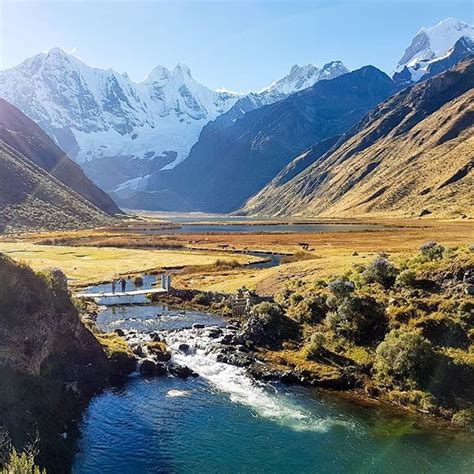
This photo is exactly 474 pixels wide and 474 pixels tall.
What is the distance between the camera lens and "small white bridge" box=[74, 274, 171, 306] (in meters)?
85.6

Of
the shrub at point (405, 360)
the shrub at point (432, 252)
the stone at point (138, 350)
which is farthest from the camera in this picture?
the shrub at point (432, 252)

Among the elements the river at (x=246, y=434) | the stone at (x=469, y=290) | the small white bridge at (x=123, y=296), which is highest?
the stone at (x=469, y=290)

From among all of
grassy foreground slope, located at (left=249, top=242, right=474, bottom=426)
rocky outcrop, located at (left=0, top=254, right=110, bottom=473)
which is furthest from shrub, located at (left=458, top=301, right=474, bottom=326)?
rocky outcrop, located at (left=0, top=254, right=110, bottom=473)

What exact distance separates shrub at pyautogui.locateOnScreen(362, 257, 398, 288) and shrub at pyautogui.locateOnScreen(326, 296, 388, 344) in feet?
16.7

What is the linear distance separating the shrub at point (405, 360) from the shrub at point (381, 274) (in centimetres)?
1328

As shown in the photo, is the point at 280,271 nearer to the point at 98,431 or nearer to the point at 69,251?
the point at 98,431

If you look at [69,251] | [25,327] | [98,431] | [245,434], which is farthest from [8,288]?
[69,251]

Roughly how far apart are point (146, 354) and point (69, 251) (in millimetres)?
109439

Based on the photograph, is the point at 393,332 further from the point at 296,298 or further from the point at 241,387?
the point at 296,298

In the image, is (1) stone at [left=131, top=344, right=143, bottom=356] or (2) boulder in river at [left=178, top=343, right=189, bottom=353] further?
(2) boulder in river at [left=178, top=343, right=189, bottom=353]

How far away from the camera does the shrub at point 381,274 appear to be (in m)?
60.4

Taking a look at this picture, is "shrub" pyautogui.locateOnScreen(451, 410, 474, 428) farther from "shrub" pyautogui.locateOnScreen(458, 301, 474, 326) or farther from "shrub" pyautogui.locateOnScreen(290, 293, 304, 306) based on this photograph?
"shrub" pyautogui.locateOnScreen(290, 293, 304, 306)

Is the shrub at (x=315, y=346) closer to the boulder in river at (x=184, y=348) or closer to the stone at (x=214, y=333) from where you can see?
the stone at (x=214, y=333)

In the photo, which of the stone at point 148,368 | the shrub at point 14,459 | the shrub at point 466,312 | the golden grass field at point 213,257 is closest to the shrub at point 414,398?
the shrub at point 466,312
